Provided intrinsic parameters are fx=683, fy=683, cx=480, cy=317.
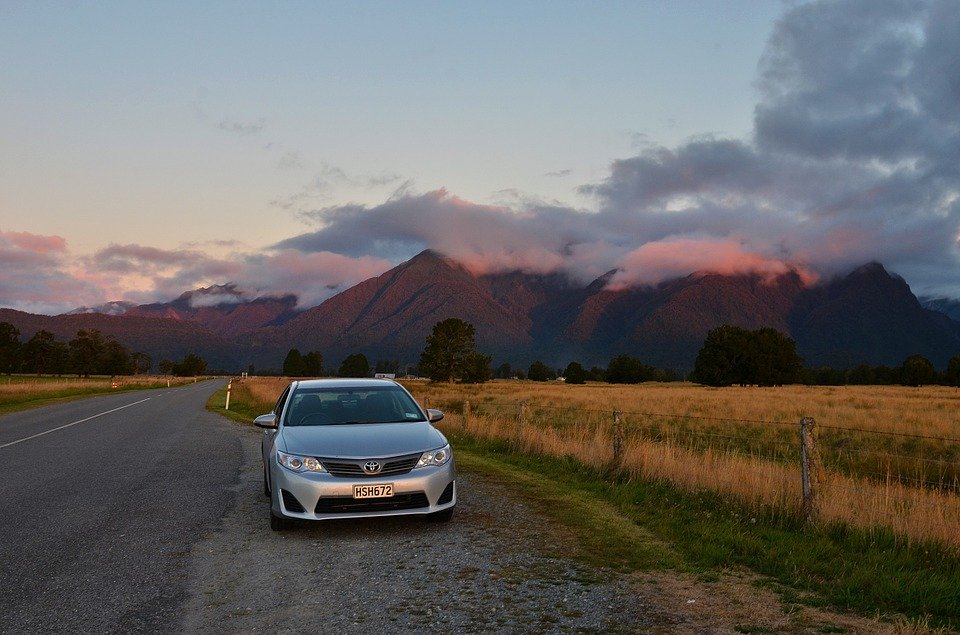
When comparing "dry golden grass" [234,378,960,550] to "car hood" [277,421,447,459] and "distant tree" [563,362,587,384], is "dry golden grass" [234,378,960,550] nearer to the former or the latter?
"car hood" [277,421,447,459]

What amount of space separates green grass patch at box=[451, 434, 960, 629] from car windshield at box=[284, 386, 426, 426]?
2.26 metres

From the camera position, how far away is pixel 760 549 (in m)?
6.82

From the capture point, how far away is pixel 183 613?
5027mm

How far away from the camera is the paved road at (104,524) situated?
202 inches

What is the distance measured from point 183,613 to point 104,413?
25.7 meters

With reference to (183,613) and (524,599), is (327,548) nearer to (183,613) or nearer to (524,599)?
(183,613)

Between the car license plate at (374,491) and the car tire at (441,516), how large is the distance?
813 millimetres

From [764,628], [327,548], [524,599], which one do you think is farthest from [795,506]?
[327,548]

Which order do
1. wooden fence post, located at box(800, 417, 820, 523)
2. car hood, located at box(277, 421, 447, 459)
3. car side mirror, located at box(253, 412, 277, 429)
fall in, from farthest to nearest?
car side mirror, located at box(253, 412, 277, 429) < wooden fence post, located at box(800, 417, 820, 523) < car hood, located at box(277, 421, 447, 459)

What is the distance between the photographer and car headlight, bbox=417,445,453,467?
24.7ft

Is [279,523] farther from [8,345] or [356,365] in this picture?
[356,365]

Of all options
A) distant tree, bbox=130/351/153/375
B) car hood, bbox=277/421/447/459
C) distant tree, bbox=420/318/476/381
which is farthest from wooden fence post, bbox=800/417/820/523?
distant tree, bbox=130/351/153/375

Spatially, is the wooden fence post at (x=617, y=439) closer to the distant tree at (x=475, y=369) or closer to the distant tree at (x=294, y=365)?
the distant tree at (x=475, y=369)

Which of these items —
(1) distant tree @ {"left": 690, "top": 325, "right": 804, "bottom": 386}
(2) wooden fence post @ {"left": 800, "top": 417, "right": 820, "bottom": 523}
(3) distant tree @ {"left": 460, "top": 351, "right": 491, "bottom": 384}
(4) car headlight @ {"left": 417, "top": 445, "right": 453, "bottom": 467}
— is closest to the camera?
(4) car headlight @ {"left": 417, "top": 445, "right": 453, "bottom": 467}
